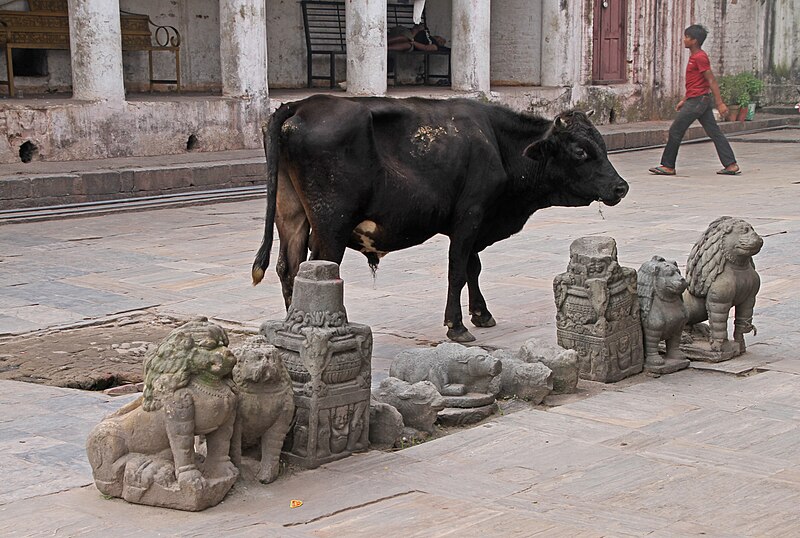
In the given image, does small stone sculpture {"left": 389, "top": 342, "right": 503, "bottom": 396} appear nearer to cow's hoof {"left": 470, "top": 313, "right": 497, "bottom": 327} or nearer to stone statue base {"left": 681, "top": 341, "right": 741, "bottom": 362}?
stone statue base {"left": 681, "top": 341, "right": 741, "bottom": 362}

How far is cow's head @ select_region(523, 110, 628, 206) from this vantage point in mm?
7453

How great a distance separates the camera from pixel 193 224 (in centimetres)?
1238

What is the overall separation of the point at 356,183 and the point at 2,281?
3678 mm

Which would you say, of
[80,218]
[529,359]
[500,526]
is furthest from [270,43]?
[500,526]

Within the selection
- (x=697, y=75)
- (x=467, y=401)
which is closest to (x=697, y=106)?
(x=697, y=75)

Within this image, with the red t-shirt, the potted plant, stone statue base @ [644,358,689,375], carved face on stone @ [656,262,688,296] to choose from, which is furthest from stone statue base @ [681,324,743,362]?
the potted plant

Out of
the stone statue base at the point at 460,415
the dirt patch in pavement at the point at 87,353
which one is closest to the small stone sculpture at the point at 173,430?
the stone statue base at the point at 460,415

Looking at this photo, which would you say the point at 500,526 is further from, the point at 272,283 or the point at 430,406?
the point at 272,283

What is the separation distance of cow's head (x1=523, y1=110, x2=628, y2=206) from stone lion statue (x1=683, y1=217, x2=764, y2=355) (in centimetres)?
86

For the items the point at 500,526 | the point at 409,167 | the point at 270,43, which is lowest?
the point at 500,526

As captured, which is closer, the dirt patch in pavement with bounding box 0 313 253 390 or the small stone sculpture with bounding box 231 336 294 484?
the small stone sculpture with bounding box 231 336 294 484

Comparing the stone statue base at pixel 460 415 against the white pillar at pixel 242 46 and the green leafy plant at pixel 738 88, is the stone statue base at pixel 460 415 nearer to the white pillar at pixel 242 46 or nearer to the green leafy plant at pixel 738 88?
the white pillar at pixel 242 46

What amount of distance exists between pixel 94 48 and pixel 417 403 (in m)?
11.3

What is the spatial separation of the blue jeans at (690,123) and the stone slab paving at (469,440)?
21.6ft
